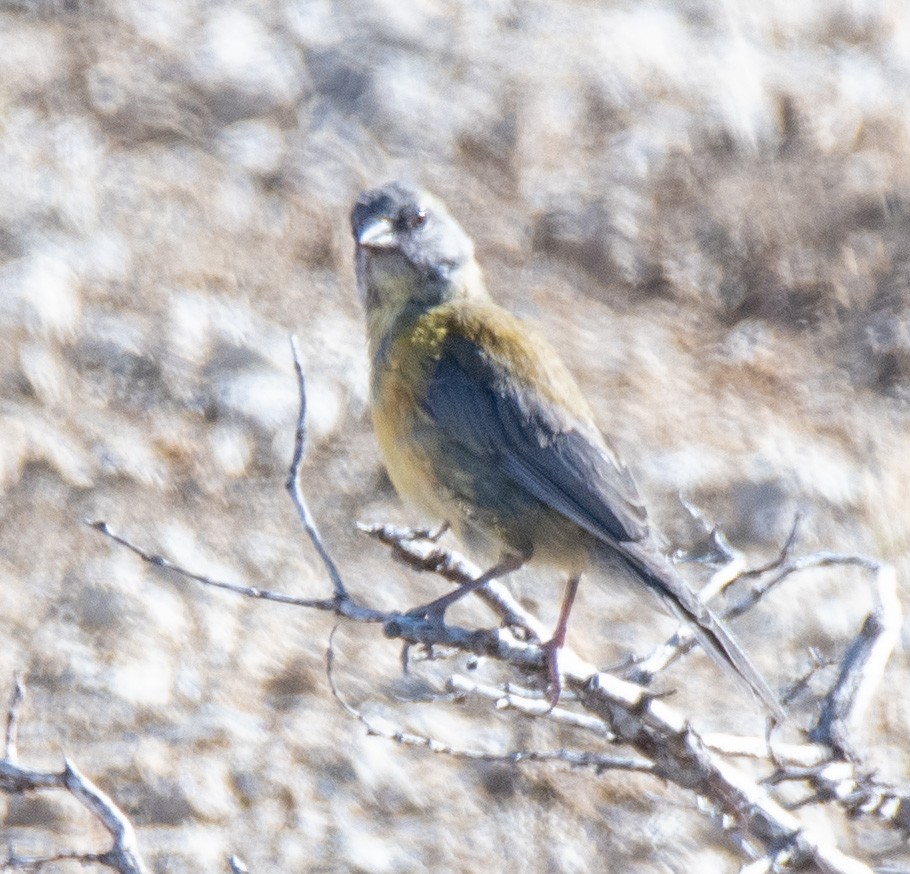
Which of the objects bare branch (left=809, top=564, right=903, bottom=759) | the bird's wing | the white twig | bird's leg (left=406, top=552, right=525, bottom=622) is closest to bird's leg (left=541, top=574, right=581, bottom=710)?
bird's leg (left=406, top=552, right=525, bottom=622)

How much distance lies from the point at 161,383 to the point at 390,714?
1765 mm

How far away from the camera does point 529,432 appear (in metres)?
4.21

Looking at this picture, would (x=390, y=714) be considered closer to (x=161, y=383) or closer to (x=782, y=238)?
(x=161, y=383)

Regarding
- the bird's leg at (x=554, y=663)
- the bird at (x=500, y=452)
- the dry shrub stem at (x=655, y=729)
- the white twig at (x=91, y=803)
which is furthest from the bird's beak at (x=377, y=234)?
the white twig at (x=91, y=803)

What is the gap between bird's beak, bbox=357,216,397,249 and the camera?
14.9 ft

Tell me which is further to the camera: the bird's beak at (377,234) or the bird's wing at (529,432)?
the bird's beak at (377,234)

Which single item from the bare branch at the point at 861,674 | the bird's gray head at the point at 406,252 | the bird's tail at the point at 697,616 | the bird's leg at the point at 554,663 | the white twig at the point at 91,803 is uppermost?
the bird's gray head at the point at 406,252

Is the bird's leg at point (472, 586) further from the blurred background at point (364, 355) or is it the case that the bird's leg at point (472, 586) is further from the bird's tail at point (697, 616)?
the blurred background at point (364, 355)

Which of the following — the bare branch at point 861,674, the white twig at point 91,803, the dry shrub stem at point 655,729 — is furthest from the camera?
the bare branch at point 861,674

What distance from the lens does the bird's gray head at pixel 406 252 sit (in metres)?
4.57

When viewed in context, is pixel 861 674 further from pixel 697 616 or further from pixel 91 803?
pixel 91 803

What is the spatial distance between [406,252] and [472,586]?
3.82 feet

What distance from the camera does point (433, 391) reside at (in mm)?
4199

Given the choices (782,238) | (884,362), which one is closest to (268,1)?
(782,238)
